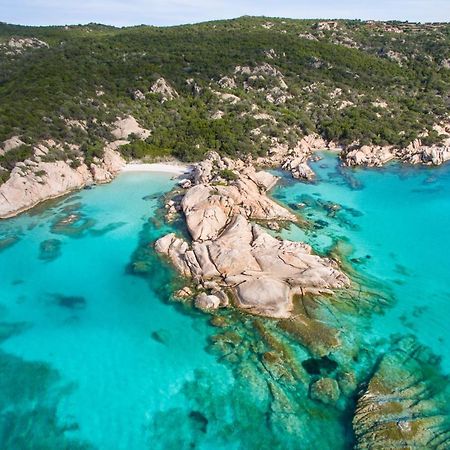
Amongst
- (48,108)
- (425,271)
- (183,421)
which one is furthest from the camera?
(48,108)

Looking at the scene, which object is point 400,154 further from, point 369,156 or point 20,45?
point 20,45

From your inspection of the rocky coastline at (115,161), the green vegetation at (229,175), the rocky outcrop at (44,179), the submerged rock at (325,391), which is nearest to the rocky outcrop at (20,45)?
the rocky coastline at (115,161)

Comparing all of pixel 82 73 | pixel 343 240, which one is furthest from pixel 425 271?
pixel 82 73

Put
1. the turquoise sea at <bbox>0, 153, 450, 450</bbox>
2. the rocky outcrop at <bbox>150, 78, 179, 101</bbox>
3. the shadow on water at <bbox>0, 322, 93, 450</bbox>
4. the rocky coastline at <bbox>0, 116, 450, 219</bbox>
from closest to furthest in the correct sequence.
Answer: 1. the shadow on water at <bbox>0, 322, 93, 450</bbox>
2. the turquoise sea at <bbox>0, 153, 450, 450</bbox>
3. the rocky coastline at <bbox>0, 116, 450, 219</bbox>
4. the rocky outcrop at <bbox>150, 78, 179, 101</bbox>

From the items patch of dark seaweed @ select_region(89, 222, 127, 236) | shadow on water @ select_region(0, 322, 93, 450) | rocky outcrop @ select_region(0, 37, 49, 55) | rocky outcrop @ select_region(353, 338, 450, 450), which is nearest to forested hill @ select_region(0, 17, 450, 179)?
rocky outcrop @ select_region(0, 37, 49, 55)

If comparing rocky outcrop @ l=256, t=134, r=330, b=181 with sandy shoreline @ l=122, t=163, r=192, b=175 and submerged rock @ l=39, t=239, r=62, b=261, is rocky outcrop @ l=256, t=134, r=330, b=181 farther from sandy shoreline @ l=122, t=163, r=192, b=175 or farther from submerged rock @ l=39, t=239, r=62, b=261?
submerged rock @ l=39, t=239, r=62, b=261

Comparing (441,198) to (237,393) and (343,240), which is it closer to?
(343,240)
